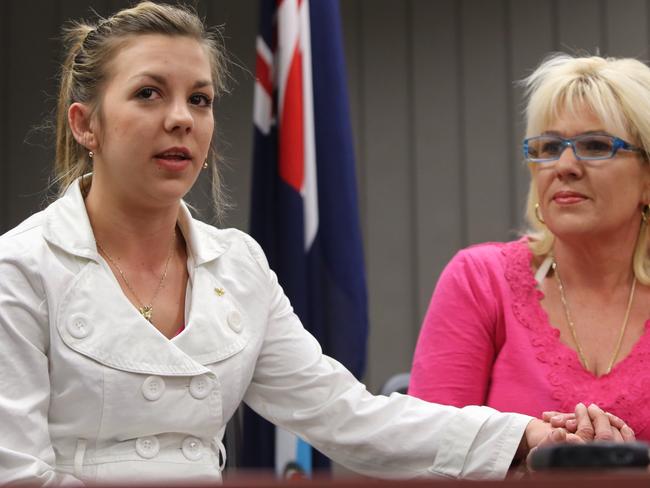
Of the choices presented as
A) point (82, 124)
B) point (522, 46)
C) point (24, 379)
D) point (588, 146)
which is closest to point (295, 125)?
point (588, 146)

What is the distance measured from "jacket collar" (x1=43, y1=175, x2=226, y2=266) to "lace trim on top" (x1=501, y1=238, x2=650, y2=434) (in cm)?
80

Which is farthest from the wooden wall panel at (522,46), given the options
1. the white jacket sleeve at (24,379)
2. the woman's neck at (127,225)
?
the white jacket sleeve at (24,379)

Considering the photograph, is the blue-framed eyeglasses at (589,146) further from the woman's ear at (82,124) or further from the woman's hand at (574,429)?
the woman's ear at (82,124)

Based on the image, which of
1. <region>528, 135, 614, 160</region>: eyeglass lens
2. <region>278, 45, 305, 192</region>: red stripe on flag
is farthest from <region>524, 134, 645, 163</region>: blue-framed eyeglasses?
<region>278, 45, 305, 192</region>: red stripe on flag

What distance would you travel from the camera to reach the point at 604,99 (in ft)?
8.42

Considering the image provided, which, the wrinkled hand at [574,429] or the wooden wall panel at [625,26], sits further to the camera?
the wooden wall panel at [625,26]

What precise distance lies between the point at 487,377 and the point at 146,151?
3.39 feet

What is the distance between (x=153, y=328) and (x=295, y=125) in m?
1.59

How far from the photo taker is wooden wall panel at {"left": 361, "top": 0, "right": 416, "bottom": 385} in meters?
4.93

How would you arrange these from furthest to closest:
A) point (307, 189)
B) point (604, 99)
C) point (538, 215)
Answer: point (307, 189) < point (538, 215) < point (604, 99)

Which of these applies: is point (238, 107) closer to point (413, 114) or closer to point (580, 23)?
point (413, 114)

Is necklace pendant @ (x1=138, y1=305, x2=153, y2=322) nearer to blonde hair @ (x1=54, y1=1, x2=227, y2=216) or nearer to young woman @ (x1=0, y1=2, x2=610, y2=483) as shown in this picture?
young woman @ (x1=0, y1=2, x2=610, y2=483)

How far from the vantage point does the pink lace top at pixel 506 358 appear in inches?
95.4

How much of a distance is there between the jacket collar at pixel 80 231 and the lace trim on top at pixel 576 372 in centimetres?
A: 80
